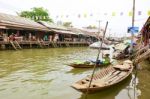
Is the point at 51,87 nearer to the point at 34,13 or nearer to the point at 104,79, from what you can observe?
the point at 104,79

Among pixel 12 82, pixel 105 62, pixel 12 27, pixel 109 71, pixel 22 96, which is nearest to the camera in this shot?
pixel 22 96

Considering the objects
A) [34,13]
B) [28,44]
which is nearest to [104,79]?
[28,44]

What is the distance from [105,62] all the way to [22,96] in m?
9.21

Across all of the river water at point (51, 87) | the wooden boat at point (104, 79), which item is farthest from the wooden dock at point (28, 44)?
the wooden boat at point (104, 79)

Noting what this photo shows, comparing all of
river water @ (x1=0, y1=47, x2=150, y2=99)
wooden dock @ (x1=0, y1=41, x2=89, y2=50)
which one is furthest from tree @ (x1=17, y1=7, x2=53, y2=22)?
river water @ (x1=0, y1=47, x2=150, y2=99)

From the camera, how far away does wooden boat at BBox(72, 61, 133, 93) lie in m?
7.99

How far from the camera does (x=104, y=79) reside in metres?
10.1

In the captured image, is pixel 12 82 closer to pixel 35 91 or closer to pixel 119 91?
pixel 35 91

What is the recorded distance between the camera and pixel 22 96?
8.76 meters

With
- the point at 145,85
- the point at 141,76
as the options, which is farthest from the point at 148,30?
the point at 145,85

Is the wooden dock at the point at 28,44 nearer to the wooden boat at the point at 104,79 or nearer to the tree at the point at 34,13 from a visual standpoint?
the wooden boat at the point at 104,79

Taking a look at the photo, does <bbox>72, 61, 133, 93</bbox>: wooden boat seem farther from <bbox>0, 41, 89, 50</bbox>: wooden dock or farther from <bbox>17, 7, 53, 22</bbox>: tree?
<bbox>17, 7, 53, 22</bbox>: tree

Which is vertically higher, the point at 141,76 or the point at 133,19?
the point at 133,19

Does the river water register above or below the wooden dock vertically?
below
